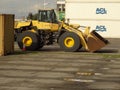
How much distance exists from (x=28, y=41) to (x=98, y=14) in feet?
87.8

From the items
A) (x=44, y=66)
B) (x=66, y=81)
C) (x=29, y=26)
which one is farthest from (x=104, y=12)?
(x=66, y=81)

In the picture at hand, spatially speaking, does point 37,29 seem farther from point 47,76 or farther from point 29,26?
point 47,76

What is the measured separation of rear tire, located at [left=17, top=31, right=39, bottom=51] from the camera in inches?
1094

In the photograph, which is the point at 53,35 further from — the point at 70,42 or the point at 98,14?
the point at 98,14

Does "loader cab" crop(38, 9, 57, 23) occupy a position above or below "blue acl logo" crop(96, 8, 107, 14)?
above

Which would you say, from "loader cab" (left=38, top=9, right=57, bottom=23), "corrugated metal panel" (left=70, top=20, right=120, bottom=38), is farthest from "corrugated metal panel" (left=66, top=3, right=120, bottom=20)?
"loader cab" (left=38, top=9, right=57, bottom=23)

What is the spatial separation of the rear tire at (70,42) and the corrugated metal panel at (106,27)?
26.3m

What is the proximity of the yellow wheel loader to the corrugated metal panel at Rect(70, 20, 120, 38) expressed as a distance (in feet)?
79.2

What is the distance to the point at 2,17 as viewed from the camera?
2400 cm

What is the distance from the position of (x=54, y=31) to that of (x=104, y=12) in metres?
25.9

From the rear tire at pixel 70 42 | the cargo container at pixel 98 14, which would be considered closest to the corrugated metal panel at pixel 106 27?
the cargo container at pixel 98 14

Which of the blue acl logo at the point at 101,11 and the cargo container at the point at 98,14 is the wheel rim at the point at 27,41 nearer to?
the cargo container at the point at 98,14

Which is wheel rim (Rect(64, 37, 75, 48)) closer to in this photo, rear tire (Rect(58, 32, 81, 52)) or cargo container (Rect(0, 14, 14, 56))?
rear tire (Rect(58, 32, 81, 52))

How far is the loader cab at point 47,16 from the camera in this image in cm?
2947
